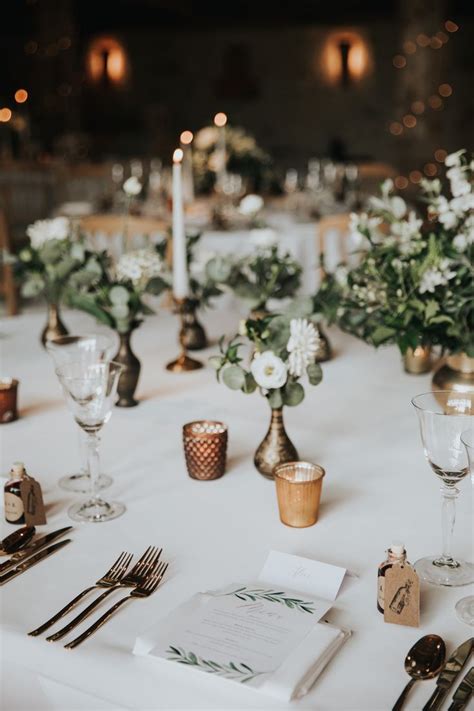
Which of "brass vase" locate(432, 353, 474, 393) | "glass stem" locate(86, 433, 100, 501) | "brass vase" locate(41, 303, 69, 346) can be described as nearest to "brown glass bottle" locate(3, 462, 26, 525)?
"glass stem" locate(86, 433, 100, 501)

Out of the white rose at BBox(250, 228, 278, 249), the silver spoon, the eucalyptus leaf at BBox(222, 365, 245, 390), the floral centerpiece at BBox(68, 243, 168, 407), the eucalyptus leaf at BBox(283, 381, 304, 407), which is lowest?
the silver spoon

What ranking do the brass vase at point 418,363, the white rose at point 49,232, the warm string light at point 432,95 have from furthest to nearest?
the warm string light at point 432,95 → the white rose at point 49,232 → the brass vase at point 418,363

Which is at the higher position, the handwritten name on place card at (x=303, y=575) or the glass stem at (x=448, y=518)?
the glass stem at (x=448, y=518)

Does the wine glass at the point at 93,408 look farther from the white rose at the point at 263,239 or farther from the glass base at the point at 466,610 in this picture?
the white rose at the point at 263,239

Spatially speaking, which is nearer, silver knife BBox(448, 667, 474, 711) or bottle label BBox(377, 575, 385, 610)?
silver knife BBox(448, 667, 474, 711)

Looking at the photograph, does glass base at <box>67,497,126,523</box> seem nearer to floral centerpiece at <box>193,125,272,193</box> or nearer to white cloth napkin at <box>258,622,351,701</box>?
white cloth napkin at <box>258,622,351,701</box>

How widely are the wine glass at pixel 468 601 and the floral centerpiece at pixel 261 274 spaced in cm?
103

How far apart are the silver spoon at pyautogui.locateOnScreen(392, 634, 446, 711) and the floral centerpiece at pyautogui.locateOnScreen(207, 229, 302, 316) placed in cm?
121

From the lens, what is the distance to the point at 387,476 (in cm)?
148

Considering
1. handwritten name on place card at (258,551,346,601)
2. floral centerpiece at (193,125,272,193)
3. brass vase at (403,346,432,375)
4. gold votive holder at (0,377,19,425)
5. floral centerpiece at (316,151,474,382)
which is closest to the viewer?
handwritten name on place card at (258,551,346,601)

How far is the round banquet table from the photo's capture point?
3.08 feet

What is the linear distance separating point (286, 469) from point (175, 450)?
342 mm

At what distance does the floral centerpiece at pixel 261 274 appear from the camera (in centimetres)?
209

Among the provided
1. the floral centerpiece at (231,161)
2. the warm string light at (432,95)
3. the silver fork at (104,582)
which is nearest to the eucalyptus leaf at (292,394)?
the silver fork at (104,582)
